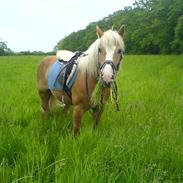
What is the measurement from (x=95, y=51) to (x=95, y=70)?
27cm

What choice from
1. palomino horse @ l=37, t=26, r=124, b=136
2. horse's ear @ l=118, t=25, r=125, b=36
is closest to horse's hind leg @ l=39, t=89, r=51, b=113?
palomino horse @ l=37, t=26, r=124, b=136

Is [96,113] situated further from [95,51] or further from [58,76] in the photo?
[95,51]

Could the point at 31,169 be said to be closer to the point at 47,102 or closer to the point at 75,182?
the point at 75,182

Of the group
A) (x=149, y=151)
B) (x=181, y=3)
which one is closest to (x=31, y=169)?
(x=149, y=151)

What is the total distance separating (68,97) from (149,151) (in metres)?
2.15

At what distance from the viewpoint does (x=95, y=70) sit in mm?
5062

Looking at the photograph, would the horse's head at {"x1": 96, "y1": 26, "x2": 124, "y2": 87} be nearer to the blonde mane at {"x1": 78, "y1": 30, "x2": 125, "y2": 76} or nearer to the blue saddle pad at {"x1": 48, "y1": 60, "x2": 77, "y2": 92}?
the blonde mane at {"x1": 78, "y1": 30, "x2": 125, "y2": 76}

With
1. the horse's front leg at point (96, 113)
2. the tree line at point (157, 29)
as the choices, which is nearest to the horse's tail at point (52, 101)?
the horse's front leg at point (96, 113)

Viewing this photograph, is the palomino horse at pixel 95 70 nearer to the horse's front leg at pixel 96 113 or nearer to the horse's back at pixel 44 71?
the horse's front leg at pixel 96 113

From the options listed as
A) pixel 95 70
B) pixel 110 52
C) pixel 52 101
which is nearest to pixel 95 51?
pixel 95 70

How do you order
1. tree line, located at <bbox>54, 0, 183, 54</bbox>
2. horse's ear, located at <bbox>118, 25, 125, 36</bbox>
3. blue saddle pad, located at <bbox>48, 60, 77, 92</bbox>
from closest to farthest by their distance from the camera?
1. horse's ear, located at <bbox>118, 25, 125, 36</bbox>
2. blue saddle pad, located at <bbox>48, 60, 77, 92</bbox>
3. tree line, located at <bbox>54, 0, 183, 54</bbox>

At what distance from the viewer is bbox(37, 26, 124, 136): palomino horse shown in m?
4.57

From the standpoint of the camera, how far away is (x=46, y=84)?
6832mm

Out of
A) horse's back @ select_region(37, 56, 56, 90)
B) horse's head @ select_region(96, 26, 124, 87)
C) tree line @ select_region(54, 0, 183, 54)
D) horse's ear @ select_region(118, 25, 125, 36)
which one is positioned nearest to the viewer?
horse's head @ select_region(96, 26, 124, 87)
